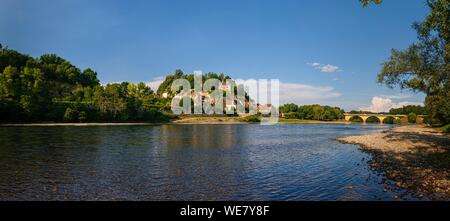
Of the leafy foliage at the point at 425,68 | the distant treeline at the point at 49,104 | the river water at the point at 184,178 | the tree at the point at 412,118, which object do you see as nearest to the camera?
the river water at the point at 184,178

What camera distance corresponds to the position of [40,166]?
103 feet

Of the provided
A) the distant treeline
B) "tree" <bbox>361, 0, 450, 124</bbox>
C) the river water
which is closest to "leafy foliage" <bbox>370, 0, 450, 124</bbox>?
"tree" <bbox>361, 0, 450, 124</bbox>

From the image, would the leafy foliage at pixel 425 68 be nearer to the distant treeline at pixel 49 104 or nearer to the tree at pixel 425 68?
the tree at pixel 425 68

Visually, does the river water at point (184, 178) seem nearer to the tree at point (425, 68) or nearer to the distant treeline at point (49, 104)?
the tree at point (425, 68)

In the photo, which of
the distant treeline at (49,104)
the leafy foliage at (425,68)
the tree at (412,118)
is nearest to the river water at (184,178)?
the leafy foliage at (425,68)

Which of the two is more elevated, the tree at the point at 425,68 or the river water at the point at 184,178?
the tree at the point at 425,68

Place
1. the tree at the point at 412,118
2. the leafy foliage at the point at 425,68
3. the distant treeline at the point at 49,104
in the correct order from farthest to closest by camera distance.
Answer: the tree at the point at 412,118, the distant treeline at the point at 49,104, the leafy foliage at the point at 425,68

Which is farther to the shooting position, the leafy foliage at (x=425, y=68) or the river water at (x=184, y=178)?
the leafy foliage at (x=425, y=68)

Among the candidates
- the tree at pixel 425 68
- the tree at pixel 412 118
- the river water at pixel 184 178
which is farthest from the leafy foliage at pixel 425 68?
the tree at pixel 412 118

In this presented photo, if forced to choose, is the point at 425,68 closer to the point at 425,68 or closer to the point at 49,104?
the point at 425,68

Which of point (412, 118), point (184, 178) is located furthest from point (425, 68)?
point (412, 118)

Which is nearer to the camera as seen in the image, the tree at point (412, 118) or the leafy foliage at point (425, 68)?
the leafy foliage at point (425, 68)

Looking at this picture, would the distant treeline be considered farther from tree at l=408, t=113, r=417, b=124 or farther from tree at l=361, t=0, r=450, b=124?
tree at l=408, t=113, r=417, b=124
